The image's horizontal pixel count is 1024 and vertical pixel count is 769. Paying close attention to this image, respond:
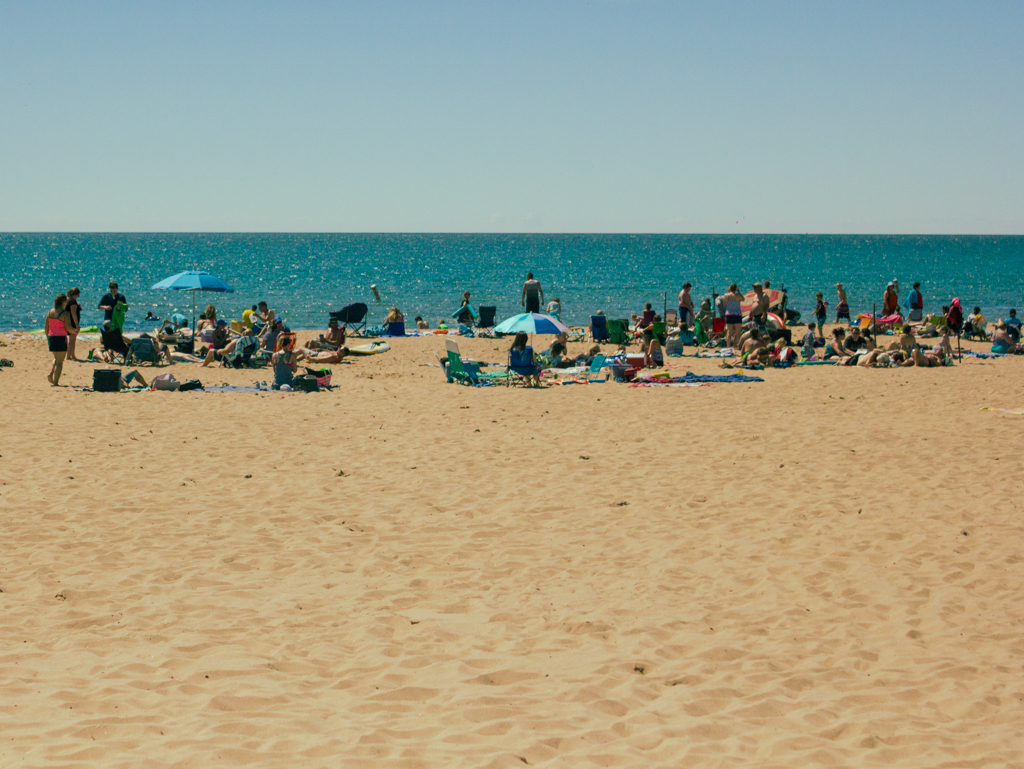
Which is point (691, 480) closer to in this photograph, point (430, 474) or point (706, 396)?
point (430, 474)

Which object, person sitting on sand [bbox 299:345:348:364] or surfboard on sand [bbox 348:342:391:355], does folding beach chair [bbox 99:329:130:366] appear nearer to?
person sitting on sand [bbox 299:345:348:364]

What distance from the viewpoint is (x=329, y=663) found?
5051 mm

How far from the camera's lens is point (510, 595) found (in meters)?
6.16

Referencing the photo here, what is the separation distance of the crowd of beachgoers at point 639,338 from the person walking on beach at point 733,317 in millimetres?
24

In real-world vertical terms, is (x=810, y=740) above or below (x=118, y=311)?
below

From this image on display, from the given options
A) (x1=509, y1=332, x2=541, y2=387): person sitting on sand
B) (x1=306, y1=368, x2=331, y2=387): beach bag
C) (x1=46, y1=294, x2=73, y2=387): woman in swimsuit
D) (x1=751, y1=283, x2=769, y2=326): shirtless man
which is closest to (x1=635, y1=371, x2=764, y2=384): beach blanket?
(x1=509, y1=332, x2=541, y2=387): person sitting on sand

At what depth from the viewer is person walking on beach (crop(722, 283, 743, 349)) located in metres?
21.7

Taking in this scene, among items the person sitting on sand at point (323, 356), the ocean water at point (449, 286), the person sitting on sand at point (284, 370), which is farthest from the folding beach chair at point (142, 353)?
the ocean water at point (449, 286)

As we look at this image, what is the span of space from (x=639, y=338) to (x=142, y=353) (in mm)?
11509

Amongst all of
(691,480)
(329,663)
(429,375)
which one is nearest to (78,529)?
(329,663)

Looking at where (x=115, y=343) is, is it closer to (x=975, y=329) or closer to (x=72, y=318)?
(x=72, y=318)

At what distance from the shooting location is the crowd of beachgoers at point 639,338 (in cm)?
1792

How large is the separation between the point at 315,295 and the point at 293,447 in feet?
148

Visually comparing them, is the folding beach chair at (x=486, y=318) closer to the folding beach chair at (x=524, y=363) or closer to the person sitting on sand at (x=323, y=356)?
the person sitting on sand at (x=323, y=356)
